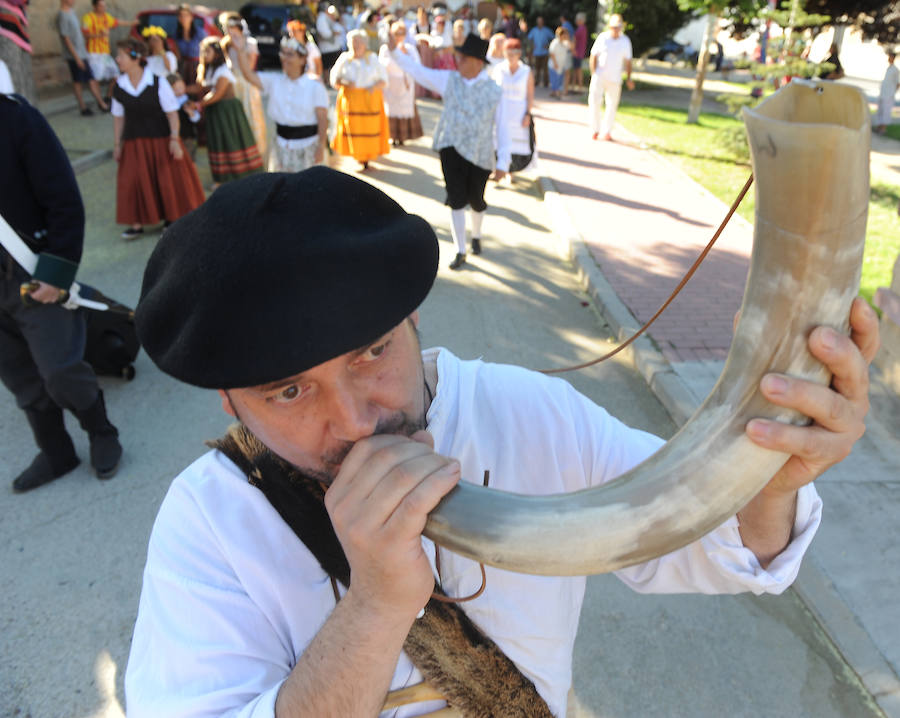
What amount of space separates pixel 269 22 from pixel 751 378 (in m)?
24.2

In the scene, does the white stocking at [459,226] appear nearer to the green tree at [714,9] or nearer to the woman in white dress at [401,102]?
the woman in white dress at [401,102]

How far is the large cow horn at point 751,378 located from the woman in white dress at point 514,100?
790 centimetres

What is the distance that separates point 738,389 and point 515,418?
64 centimetres

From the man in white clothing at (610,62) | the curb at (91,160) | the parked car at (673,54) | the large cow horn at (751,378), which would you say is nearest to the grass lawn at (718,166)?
the man in white clothing at (610,62)

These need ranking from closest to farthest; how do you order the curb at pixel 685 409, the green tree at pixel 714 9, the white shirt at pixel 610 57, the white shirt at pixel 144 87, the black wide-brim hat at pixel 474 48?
the curb at pixel 685 409 → the black wide-brim hat at pixel 474 48 → the white shirt at pixel 144 87 → the white shirt at pixel 610 57 → the green tree at pixel 714 9

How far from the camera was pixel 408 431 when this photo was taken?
1.24 m

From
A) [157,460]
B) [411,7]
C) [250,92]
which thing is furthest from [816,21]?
[411,7]

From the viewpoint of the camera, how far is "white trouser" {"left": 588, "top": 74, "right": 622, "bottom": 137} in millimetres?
11695

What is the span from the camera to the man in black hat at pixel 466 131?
661 cm

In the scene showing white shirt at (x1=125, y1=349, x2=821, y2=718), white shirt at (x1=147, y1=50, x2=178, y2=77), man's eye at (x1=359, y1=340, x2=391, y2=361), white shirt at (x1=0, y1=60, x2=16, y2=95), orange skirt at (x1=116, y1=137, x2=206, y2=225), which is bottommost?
orange skirt at (x1=116, y1=137, x2=206, y2=225)

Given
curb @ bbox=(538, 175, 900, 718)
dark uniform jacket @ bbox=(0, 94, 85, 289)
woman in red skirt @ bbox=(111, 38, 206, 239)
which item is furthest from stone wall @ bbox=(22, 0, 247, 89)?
dark uniform jacket @ bbox=(0, 94, 85, 289)

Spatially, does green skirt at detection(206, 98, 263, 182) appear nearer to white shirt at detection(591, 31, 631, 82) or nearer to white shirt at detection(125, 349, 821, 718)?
white shirt at detection(591, 31, 631, 82)

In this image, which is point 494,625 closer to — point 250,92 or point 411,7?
point 250,92

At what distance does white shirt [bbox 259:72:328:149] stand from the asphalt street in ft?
11.5
